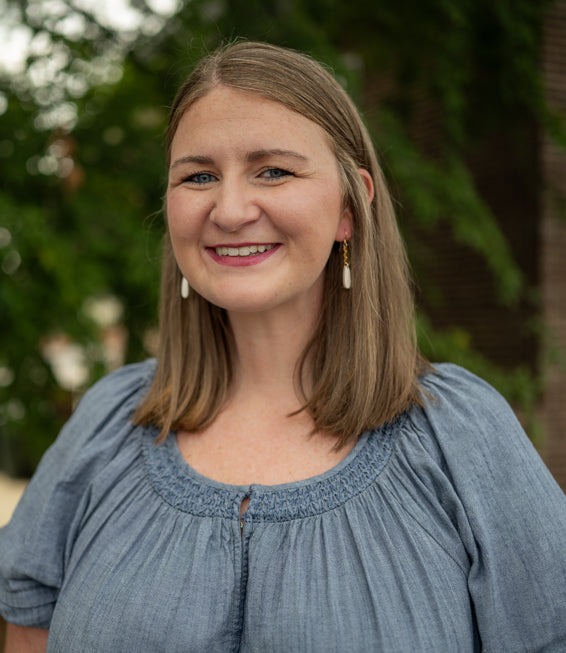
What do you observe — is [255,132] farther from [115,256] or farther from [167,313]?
[115,256]

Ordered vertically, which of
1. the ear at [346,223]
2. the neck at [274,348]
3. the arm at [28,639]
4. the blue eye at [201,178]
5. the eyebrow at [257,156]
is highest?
the eyebrow at [257,156]

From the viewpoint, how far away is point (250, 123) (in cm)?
143

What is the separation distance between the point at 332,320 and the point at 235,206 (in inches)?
15.9

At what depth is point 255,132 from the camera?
4.68ft

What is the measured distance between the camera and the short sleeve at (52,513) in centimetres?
159

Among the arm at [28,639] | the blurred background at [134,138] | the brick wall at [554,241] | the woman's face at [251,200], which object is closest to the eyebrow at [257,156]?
the woman's face at [251,200]

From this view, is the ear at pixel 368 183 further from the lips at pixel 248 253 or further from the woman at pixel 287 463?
the lips at pixel 248 253

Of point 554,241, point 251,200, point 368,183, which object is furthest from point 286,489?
point 554,241

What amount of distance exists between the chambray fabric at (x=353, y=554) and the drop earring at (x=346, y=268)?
0.33 meters

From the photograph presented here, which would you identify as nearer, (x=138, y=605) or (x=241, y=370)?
(x=138, y=605)

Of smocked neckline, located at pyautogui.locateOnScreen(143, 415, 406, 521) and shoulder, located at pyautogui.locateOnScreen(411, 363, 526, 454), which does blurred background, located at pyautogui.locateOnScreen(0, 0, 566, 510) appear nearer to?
shoulder, located at pyautogui.locateOnScreen(411, 363, 526, 454)

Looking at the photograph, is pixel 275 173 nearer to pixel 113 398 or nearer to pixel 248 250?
pixel 248 250

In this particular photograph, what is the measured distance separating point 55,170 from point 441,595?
2.48 meters

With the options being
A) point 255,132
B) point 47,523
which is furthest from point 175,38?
point 47,523
